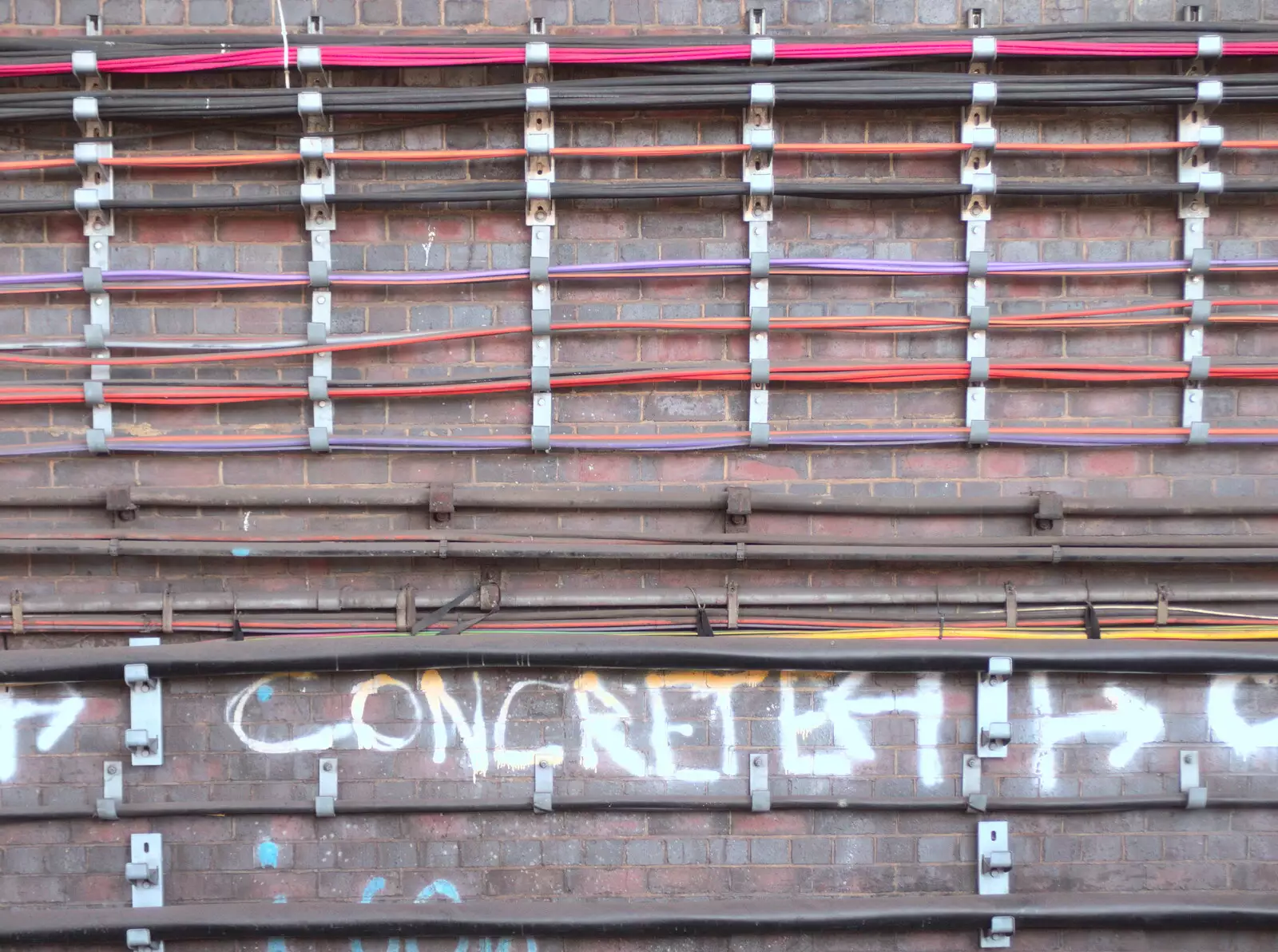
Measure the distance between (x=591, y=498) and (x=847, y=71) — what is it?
179cm

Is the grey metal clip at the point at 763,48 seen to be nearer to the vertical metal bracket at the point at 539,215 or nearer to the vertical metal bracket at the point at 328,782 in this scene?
the vertical metal bracket at the point at 539,215

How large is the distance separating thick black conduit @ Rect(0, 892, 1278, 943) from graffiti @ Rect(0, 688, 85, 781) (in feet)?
1.91

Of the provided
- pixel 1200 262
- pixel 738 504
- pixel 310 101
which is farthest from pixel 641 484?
pixel 1200 262

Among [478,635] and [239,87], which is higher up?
[239,87]

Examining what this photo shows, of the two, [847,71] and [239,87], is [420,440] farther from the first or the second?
[847,71]

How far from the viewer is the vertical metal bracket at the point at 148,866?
3697mm

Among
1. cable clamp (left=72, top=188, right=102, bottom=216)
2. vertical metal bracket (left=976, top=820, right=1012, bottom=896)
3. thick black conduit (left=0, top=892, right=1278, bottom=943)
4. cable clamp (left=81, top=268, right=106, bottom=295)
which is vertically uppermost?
cable clamp (left=72, top=188, right=102, bottom=216)

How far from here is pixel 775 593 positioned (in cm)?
383

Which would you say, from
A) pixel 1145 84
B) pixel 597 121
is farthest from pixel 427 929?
pixel 1145 84

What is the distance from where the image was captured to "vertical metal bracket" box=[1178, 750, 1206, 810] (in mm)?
3734

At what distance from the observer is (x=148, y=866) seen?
3688 millimetres

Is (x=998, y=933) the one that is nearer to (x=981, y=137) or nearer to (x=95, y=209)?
(x=981, y=137)

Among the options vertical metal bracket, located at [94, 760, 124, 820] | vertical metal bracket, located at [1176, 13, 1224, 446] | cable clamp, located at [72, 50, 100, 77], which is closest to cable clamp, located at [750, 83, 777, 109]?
vertical metal bracket, located at [1176, 13, 1224, 446]

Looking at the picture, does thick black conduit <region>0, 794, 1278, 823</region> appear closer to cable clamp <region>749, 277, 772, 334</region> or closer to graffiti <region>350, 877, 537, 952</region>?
graffiti <region>350, 877, 537, 952</region>
